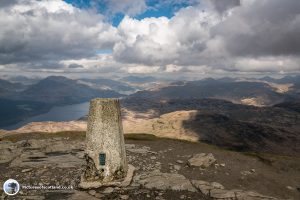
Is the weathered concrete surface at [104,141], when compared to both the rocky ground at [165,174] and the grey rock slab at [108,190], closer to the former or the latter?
the grey rock slab at [108,190]

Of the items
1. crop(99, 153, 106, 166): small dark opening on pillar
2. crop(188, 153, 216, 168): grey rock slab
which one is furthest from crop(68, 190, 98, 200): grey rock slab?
crop(188, 153, 216, 168): grey rock slab

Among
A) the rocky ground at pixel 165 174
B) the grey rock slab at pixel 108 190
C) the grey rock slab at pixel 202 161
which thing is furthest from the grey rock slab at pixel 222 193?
the grey rock slab at pixel 108 190

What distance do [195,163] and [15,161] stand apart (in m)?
15.9

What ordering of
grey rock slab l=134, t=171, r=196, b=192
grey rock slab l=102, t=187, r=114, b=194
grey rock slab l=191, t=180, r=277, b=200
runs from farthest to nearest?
1. grey rock slab l=134, t=171, r=196, b=192
2. grey rock slab l=102, t=187, r=114, b=194
3. grey rock slab l=191, t=180, r=277, b=200

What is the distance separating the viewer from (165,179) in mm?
20766

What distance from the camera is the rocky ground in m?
18.4

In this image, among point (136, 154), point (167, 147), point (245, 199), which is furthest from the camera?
point (167, 147)

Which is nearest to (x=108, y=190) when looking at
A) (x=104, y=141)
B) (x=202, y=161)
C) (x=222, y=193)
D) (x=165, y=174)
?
(x=104, y=141)

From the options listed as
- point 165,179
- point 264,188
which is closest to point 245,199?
point 264,188

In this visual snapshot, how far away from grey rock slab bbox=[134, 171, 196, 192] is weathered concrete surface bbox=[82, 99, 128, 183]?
2043 millimetres

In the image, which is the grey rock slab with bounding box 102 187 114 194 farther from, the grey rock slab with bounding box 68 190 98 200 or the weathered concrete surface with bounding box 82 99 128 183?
the grey rock slab with bounding box 68 190 98 200

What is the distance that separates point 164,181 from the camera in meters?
20.3

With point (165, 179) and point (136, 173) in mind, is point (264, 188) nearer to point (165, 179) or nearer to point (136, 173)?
point (165, 179)

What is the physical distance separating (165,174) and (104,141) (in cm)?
562
